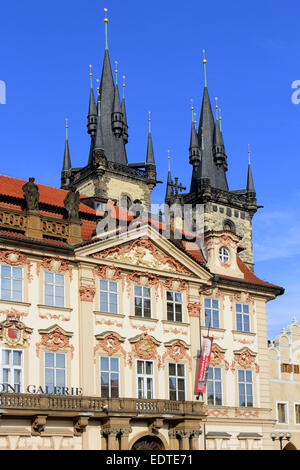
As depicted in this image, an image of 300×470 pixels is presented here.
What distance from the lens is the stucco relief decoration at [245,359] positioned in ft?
155

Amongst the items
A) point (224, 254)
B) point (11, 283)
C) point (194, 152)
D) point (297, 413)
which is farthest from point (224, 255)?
point (194, 152)

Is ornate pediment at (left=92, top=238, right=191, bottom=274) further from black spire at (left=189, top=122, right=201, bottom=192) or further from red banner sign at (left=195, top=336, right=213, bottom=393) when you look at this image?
black spire at (left=189, top=122, right=201, bottom=192)

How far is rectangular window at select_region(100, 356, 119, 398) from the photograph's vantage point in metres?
41.0

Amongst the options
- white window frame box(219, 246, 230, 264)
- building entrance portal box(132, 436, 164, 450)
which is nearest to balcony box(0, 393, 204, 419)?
building entrance portal box(132, 436, 164, 450)

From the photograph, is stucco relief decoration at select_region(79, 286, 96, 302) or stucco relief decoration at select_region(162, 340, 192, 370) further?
stucco relief decoration at select_region(162, 340, 192, 370)

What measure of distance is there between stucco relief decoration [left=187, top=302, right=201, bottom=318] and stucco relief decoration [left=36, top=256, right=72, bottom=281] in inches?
303

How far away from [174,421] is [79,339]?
6684mm

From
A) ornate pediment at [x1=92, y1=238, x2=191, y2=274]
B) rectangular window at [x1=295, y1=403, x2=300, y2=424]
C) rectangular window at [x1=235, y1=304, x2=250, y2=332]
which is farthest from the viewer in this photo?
rectangular window at [x1=295, y1=403, x2=300, y2=424]

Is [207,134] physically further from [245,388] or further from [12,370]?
[12,370]

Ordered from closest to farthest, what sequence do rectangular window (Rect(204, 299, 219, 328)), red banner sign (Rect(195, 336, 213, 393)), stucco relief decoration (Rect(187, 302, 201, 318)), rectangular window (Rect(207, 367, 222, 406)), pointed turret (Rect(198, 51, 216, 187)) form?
red banner sign (Rect(195, 336, 213, 393))
rectangular window (Rect(207, 367, 222, 406))
stucco relief decoration (Rect(187, 302, 201, 318))
rectangular window (Rect(204, 299, 219, 328))
pointed turret (Rect(198, 51, 216, 187))

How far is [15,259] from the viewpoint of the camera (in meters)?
39.4

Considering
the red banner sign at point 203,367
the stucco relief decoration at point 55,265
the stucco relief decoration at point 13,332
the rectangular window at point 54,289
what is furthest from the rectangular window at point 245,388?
the stucco relief decoration at point 13,332
